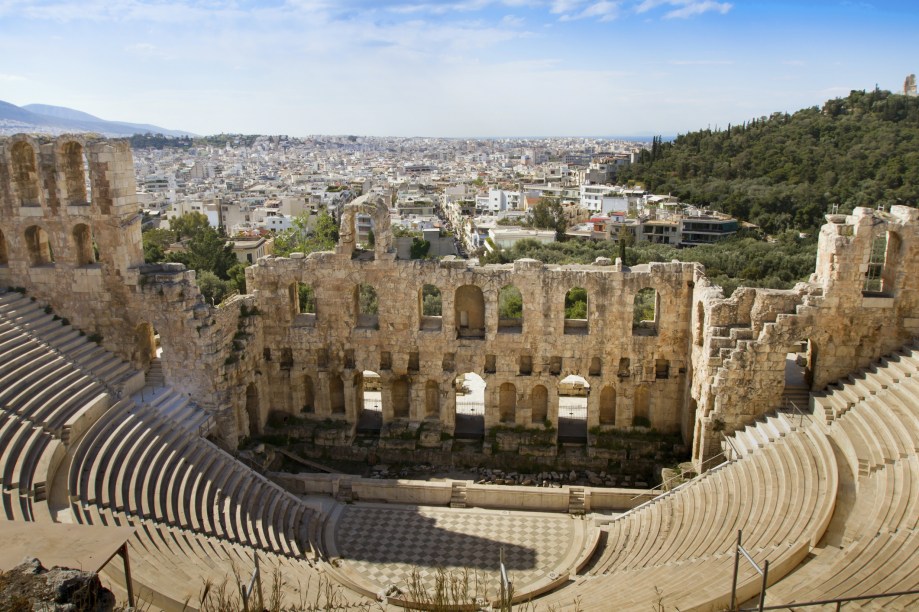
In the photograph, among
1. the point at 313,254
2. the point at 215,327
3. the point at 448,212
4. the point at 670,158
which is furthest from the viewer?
the point at 448,212

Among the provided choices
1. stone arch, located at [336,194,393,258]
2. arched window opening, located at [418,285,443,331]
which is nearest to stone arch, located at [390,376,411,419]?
arched window opening, located at [418,285,443,331]

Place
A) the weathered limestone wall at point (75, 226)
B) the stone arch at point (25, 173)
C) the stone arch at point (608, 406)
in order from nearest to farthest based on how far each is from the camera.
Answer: the weathered limestone wall at point (75, 226)
the stone arch at point (25, 173)
the stone arch at point (608, 406)

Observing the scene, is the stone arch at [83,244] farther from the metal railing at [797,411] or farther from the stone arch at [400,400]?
the metal railing at [797,411]

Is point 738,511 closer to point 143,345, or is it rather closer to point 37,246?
point 143,345

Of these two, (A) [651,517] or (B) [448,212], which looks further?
(B) [448,212]

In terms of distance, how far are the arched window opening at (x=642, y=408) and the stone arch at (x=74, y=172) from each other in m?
19.4

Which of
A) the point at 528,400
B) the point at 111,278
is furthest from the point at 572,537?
the point at 111,278

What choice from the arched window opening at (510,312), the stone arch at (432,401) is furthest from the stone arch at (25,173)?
the arched window opening at (510,312)

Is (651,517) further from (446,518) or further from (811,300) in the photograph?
(811,300)

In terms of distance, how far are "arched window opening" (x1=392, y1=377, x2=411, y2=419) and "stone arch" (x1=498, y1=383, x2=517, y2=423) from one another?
3.50 m

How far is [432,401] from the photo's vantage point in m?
25.9

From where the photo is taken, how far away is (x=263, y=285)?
24.3 m

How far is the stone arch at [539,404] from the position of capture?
2494 cm

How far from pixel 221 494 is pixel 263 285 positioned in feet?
27.0
